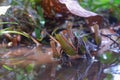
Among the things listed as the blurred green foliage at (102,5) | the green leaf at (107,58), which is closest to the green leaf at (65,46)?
the green leaf at (107,58)

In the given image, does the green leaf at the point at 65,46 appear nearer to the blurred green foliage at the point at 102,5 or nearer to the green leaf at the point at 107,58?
the green leaf at the point at 107,58

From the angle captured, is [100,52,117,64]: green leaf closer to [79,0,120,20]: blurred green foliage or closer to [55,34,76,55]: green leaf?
[55,34,76,55]: green leaf

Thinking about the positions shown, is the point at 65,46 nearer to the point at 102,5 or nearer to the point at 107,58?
the point at 107,58

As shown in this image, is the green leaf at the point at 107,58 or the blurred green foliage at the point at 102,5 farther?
the blurred green foliage at the point at 102,5

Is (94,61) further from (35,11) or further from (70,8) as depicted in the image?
(35,11)

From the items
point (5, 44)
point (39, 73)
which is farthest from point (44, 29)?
point (39, 73)

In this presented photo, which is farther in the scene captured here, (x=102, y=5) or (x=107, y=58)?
(x=102, y=5)

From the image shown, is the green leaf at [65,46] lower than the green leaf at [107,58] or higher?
higher

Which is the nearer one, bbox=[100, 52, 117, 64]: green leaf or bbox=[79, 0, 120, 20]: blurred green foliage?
bbox=[100, 52, 117, 64]: green leaf

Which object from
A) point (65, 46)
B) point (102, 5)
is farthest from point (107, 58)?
point (102, 5)

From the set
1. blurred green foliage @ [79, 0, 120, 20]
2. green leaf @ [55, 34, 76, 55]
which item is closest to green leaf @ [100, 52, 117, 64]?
green leaf @ [55, 34, 76, 55]

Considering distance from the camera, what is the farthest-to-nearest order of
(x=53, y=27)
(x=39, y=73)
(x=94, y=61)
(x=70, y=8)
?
(x=53, y=27)
(x=70, y=8)
(x=94, y=61)
(x=39, y=73)
